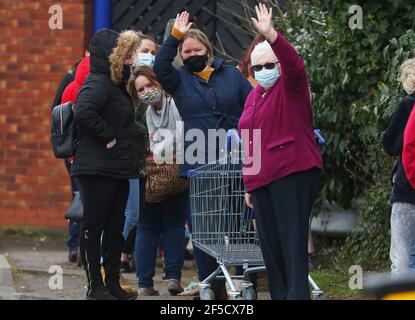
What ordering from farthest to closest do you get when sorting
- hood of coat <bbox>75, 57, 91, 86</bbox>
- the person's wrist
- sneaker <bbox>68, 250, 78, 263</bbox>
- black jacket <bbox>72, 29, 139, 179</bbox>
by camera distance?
sneaker <bbox>68, 250, 78, 263</bbox>, hood of coat <bbox>75, 57, 91, 86</bbox>, black jacket <bbox>72, 29, 139, 179</bbox>, the person's wrist

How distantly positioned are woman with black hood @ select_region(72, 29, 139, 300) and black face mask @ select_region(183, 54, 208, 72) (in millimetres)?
390

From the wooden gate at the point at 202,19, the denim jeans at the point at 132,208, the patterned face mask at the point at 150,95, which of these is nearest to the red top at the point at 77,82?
the patterned face mask at the point at 150,95

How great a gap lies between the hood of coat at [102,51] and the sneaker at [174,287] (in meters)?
1.69

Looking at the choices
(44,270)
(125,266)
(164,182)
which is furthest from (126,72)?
(44,270)

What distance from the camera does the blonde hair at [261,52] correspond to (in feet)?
22.9

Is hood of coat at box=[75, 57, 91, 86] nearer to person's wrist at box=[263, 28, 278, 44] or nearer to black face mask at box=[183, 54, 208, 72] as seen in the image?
black face mask at box=[183, 54, 208, 72]

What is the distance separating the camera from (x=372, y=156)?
926 centimetres

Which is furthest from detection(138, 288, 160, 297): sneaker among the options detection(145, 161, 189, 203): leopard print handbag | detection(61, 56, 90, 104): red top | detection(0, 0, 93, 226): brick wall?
detection(0, 0, 93, 226): brick wall

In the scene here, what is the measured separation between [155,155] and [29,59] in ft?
13.7

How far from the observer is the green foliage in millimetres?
8820

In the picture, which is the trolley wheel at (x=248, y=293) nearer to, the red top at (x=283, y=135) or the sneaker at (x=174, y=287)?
the red top at (x=283, y=135)

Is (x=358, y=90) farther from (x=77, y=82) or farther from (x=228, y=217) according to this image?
(x=228, y=217)

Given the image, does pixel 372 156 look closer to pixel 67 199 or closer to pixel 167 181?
pixel 167 181

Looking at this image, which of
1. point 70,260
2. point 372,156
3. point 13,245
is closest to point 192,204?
point 372,156
